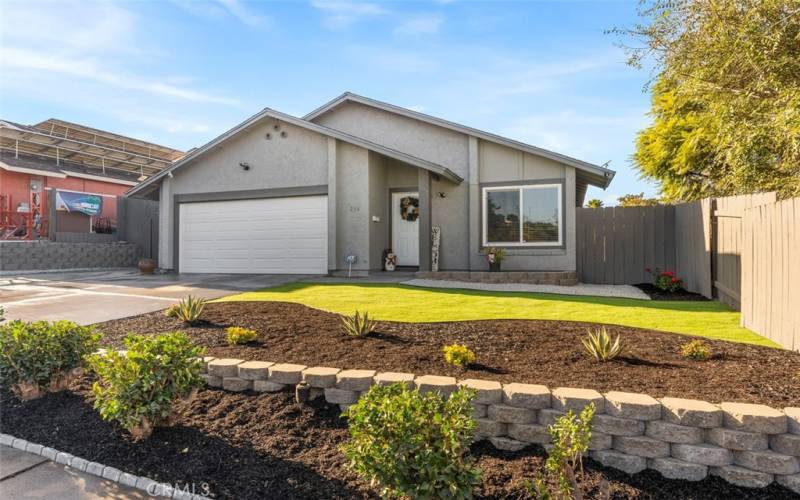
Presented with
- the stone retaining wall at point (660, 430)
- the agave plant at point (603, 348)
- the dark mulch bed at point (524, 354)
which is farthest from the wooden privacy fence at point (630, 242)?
the stone retaining wall at point (660, 430)

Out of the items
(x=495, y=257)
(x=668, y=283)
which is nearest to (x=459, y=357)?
(x=668, y=283)

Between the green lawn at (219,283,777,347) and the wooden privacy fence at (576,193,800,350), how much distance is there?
0.37m

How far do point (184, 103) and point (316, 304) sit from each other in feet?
24.4

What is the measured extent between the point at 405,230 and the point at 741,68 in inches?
327

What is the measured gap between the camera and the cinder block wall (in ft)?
46.6

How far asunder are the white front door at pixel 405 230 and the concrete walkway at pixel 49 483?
10351 mm

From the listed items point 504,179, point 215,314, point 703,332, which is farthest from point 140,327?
point 504,179

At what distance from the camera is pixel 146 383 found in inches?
114

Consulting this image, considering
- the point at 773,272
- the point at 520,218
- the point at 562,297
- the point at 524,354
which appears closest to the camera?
the point at 524,354

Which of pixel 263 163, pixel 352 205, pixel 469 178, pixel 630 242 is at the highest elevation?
pixel 263 163

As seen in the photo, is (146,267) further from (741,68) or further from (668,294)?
(741,68)

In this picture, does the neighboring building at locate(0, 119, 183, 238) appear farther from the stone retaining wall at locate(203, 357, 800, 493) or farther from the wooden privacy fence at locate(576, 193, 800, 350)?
the stone retaining wall at locate(203, 357, 800, 493)

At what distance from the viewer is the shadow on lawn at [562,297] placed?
673 cm

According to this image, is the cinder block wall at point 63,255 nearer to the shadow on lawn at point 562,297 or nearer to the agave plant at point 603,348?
the shadow on lawn at point 562,297
